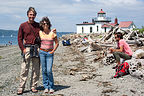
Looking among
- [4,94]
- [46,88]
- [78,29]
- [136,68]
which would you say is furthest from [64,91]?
[78,29]

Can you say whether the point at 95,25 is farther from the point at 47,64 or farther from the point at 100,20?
the point at 47,64

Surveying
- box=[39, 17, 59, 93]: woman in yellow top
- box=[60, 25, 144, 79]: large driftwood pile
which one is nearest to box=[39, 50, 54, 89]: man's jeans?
box=[39, 17, 59, 93]: woman in yellow top

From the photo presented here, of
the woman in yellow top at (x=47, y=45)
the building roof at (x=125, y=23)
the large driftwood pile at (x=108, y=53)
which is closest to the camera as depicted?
the woman in yellow top at (x=47, y=45)

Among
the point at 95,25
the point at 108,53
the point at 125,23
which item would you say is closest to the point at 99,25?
the point at 95,25

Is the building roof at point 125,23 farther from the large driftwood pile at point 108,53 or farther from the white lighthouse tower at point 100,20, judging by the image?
the large driftwood pile at point 108,53

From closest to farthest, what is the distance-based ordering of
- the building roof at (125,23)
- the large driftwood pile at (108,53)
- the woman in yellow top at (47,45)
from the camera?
the woman in yellow top at (47,45) → the large driftwood pile at (108,53) → the building roof at (125,23)

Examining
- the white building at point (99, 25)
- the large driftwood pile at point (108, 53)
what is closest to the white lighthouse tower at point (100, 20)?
the white building at point (99, 25)

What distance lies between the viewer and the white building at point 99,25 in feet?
250

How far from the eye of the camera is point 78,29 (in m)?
83.1

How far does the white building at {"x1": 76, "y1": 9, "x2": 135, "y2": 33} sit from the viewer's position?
250 feet

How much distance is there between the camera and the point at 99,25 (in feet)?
258

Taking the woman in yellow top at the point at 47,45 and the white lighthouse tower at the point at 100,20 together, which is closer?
the woman in yellow top at the point at 47,45

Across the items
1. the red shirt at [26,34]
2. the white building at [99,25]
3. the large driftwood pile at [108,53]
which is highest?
the white building at [99,25]

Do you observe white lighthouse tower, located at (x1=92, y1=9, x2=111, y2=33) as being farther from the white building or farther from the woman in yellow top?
the woman in yellow top
